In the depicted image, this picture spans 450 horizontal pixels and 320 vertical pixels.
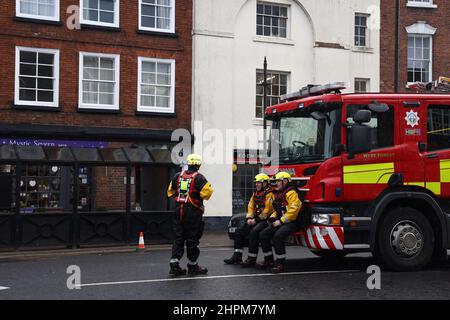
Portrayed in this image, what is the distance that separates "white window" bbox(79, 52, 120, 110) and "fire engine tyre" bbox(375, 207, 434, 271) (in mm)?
13409

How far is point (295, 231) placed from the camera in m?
10.7

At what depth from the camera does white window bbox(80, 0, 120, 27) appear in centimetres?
2150

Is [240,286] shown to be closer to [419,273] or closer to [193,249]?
[193,249]

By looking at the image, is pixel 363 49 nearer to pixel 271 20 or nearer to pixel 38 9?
pixel 271 20

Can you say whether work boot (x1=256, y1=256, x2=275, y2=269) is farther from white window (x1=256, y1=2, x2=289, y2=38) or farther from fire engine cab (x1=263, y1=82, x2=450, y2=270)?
white window (x1=256, y1=2, x2=289, y2=38)

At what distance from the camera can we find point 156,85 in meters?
22.6

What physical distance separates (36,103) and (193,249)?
40.0 feet

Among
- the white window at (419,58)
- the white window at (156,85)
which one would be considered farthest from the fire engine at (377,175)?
the white window at (419,58)

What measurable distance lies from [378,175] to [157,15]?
47.2 ft

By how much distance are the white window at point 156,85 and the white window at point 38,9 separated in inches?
132

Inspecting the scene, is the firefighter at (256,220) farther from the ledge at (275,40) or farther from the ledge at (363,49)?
the ledge at (363,49)

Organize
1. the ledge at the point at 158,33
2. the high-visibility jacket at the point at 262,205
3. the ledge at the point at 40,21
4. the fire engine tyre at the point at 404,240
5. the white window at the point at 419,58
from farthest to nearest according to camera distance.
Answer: the white window at the point at 419,58 < the ledge at the point at 158,33 < the ledge at the point at 40,21 < the high-visibility jacket at the point at 262,205 < the fire engine tyre at the point at 404,240

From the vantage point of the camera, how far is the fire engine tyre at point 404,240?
10.3 metres

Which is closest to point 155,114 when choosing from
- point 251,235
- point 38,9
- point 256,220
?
point 38,9
